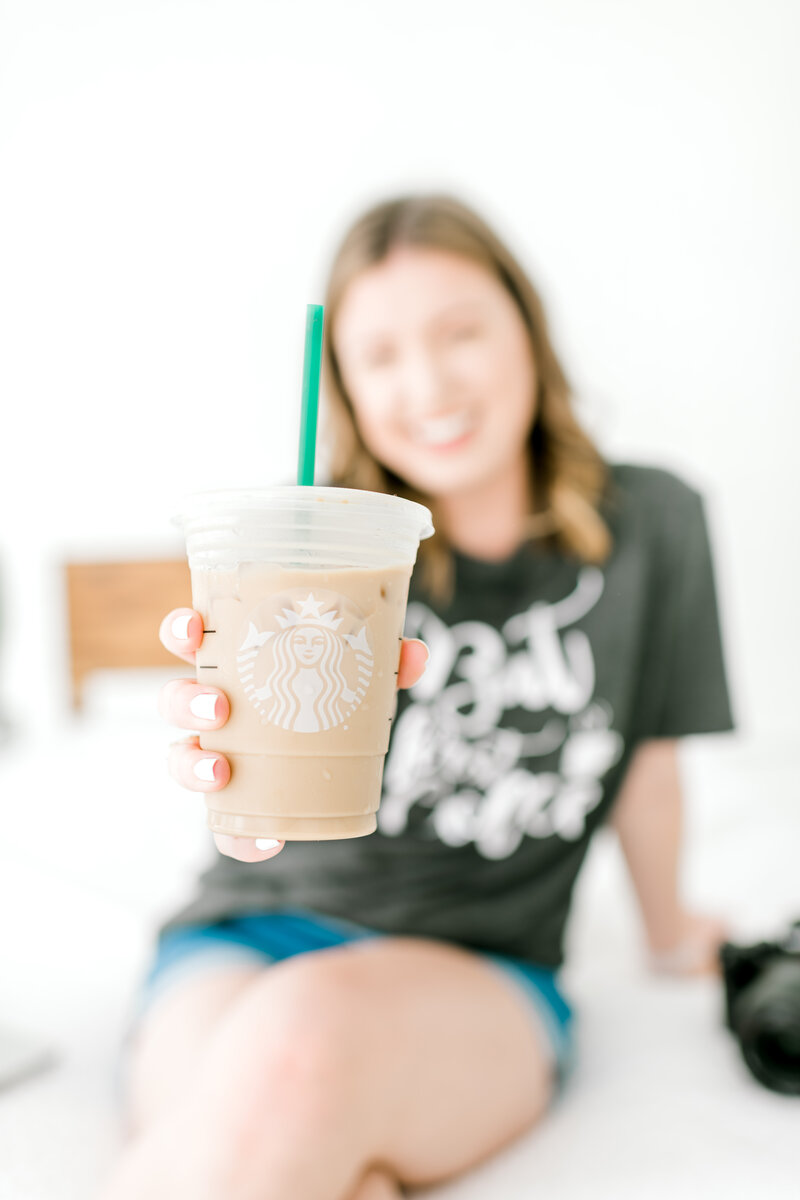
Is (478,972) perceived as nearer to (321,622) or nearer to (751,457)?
(321,622)

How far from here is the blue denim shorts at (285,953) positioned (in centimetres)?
87

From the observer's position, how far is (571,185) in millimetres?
2059

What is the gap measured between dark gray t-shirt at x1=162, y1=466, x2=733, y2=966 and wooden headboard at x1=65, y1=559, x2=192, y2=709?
62.1 inches

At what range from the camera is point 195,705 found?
461 millimetres

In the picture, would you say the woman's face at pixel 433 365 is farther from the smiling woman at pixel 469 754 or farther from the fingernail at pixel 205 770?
the fingernail at pixel 205 770

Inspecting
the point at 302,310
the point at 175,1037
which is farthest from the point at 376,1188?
the point at 302,310

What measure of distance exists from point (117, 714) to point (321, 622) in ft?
7.08

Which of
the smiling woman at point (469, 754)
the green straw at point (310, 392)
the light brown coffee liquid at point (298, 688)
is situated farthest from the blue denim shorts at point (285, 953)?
the green straw at point (310, 392)

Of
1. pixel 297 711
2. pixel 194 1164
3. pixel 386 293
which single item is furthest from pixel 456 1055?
pixel 386 293

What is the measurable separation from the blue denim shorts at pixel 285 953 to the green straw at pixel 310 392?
0.59m

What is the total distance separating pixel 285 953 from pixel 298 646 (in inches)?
23.1

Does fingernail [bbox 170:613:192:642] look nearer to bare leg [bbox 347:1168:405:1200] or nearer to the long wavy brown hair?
bare leg [bbox 347:1168:405:1200]

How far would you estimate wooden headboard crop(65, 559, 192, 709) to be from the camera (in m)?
2.53

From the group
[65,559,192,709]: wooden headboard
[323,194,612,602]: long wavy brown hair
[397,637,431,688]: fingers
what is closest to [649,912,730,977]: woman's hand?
[323,194,612,602]: long wavy brown hair
